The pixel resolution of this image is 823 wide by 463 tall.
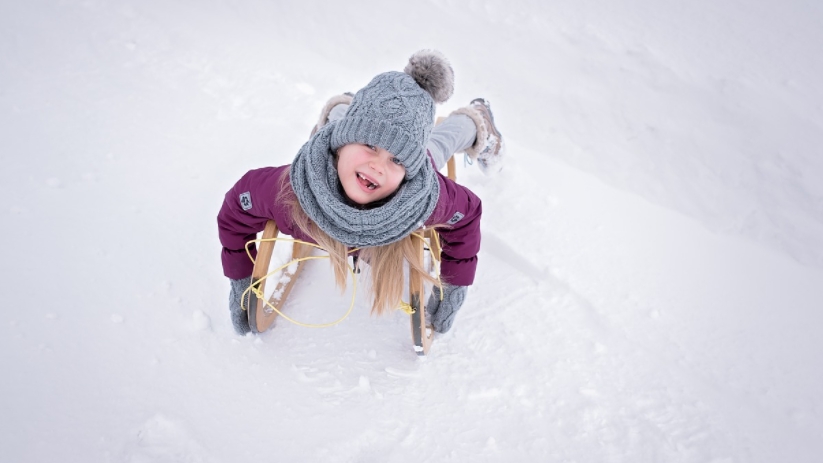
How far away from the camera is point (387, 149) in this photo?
944mm

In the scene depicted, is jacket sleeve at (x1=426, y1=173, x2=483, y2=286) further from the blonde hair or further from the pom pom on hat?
the pom pom on hat

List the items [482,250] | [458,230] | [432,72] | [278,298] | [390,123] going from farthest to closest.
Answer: [482,250] → [278,298] → [458,230] → [432,72] → [390,123]

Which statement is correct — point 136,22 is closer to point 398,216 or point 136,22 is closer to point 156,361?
point 156,361

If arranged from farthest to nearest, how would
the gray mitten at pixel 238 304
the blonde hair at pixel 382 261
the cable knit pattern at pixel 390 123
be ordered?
the gray mitten at pixel 238 304, the blonde hair at pixel 382 261, the cable knit pattern at pixel 390 123

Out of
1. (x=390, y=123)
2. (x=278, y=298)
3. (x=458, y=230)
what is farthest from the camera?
(x=278, y=298)

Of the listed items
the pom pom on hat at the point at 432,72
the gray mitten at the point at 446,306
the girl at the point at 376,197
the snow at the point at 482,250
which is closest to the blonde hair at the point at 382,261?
the girl at the point at 376,197

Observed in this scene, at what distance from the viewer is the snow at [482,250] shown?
1.14m

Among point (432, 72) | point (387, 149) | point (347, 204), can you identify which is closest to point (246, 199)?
point (347, 204)

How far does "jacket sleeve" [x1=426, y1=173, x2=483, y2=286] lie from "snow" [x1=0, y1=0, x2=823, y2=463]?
8.9 inches

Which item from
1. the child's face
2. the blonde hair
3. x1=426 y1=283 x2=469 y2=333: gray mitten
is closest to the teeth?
the child's face

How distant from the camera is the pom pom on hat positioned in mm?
1102

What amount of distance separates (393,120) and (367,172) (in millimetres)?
116

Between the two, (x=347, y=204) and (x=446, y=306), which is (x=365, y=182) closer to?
(x=347, y=204)

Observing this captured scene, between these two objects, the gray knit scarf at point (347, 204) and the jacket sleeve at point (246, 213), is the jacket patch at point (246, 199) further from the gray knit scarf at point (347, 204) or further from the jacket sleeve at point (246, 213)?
the gray knit scarf at point (347, 204)
